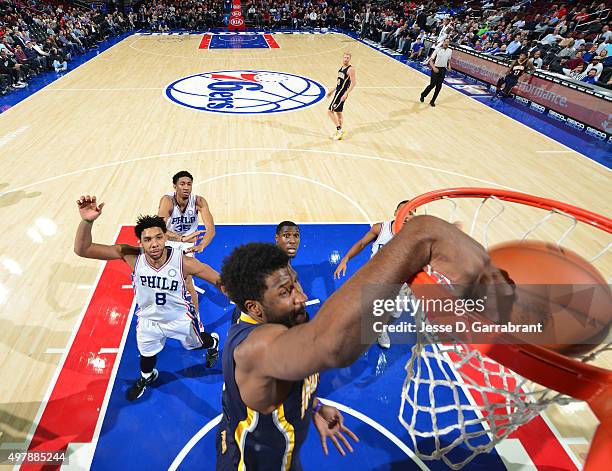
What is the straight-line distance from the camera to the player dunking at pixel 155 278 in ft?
10.3

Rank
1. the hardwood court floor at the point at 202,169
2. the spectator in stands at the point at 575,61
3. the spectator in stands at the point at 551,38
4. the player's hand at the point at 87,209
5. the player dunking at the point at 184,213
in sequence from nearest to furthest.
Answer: the player's hand at the point at 87,209 < the player dunking at the point at 184,213 < the hardwood court floor at the point at 202,169 < the spectator in stands at the point at 575,61 < the spectator in stands at the point at 551,38

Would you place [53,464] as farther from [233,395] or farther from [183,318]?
[233,395]

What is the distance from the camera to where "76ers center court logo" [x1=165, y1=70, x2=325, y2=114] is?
10.7 metres

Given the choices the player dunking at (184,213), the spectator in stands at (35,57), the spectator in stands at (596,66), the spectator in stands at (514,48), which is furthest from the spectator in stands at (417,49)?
the player dunking at (184,213)

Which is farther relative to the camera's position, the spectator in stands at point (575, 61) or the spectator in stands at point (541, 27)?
the spectator in stands at point (541, 27)

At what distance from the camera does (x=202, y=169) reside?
7355 millimetres

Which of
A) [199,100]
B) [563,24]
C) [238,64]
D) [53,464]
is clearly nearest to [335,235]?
[53,464]

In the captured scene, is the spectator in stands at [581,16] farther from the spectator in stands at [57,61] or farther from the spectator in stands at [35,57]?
the spectator in stands at [35,57]

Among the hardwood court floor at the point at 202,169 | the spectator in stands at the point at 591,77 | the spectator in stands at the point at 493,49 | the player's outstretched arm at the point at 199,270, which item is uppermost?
the player's outstretched arm at the point at 199,270

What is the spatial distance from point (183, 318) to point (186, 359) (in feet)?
2.27

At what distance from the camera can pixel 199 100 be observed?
11.2m

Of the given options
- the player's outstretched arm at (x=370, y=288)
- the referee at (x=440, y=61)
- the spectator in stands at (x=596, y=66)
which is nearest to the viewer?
the player's outstretched arm at (x=370, y=288)

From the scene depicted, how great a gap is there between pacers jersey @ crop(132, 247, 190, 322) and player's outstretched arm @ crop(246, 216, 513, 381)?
229cm

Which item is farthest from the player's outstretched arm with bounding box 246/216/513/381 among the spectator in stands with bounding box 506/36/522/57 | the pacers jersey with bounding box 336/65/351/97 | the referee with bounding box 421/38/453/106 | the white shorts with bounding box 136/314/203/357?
the spectator in stands with bounding box 506/36/522/57
